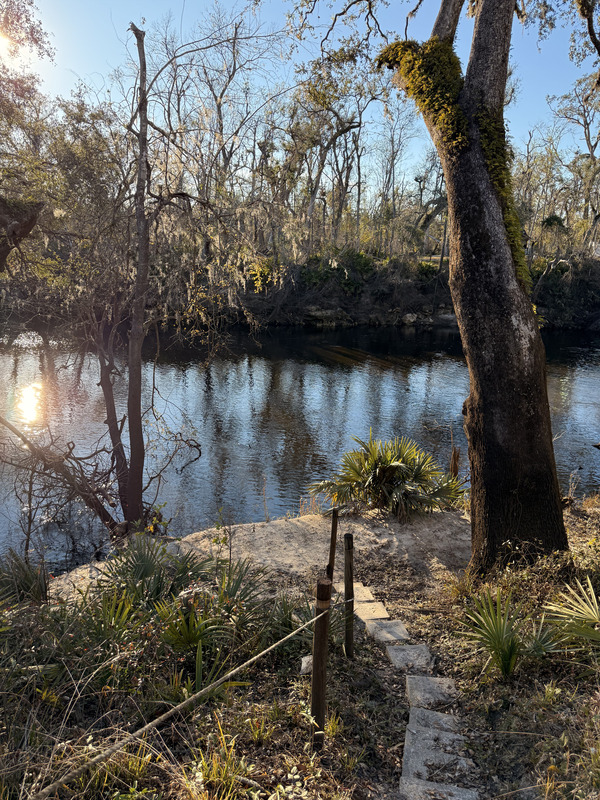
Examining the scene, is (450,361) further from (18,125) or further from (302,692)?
(302,692)

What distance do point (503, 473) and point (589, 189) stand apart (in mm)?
46544

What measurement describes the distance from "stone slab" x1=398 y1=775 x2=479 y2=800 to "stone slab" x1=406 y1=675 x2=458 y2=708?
2.56 ft

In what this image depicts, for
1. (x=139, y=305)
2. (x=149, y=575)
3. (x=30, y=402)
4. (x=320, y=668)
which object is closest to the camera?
(x=320, y=668)

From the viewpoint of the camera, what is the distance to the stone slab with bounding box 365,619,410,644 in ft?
15.0

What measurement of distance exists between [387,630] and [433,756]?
5.31 feet

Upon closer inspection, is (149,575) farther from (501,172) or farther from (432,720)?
(501,172)

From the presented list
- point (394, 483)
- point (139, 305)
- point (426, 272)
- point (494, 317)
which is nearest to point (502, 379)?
point (494, 317)

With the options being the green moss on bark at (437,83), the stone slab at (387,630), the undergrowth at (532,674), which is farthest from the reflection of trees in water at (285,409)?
the green moss on bark at (437,83)

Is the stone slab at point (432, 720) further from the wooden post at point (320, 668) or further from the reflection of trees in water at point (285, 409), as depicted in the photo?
the reflection of trees in water at point (285, 409)

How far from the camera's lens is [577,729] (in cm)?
306

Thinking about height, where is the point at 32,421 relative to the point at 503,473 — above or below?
below

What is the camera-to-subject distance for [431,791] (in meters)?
2.80

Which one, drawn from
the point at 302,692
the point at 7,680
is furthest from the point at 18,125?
the point at 302,692

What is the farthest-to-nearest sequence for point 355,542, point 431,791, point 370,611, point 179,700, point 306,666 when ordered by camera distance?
point 355,542, point 370,611, point 306,666, point 179,700, point 431,791
